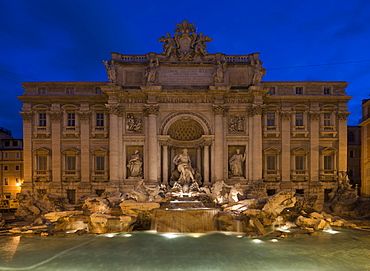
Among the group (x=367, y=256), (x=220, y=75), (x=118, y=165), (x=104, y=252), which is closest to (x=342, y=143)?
(x=220, y=75)

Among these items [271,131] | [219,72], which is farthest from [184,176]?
[219,72]

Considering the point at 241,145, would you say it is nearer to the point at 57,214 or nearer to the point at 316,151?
the point at 316,151

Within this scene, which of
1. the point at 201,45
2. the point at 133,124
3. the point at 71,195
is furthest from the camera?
the point at 71,195

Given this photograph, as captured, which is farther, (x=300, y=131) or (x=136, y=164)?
(x=300, y=131)

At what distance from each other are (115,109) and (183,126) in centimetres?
624

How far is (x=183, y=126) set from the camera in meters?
24.2

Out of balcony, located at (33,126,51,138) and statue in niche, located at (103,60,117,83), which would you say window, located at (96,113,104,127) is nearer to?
statue in niche, located at (103,60,117,83)

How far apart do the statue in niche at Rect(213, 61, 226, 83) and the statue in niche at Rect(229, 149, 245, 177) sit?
6.39 meters

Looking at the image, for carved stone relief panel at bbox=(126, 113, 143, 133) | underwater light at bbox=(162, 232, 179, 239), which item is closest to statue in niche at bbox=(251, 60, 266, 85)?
carved stone relief panel at bbox=(126, 113, 143, 133)

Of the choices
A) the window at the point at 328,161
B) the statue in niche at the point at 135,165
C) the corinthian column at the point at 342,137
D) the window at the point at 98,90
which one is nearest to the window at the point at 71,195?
the statue in niche at the point at 135,165

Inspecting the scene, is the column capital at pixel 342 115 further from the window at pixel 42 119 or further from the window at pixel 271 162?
the window at pixel 42 119

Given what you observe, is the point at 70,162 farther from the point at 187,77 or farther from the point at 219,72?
the point at 219,72

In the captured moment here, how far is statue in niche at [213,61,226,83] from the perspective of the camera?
889 inches

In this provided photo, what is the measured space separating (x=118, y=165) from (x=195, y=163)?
7.00 metres
